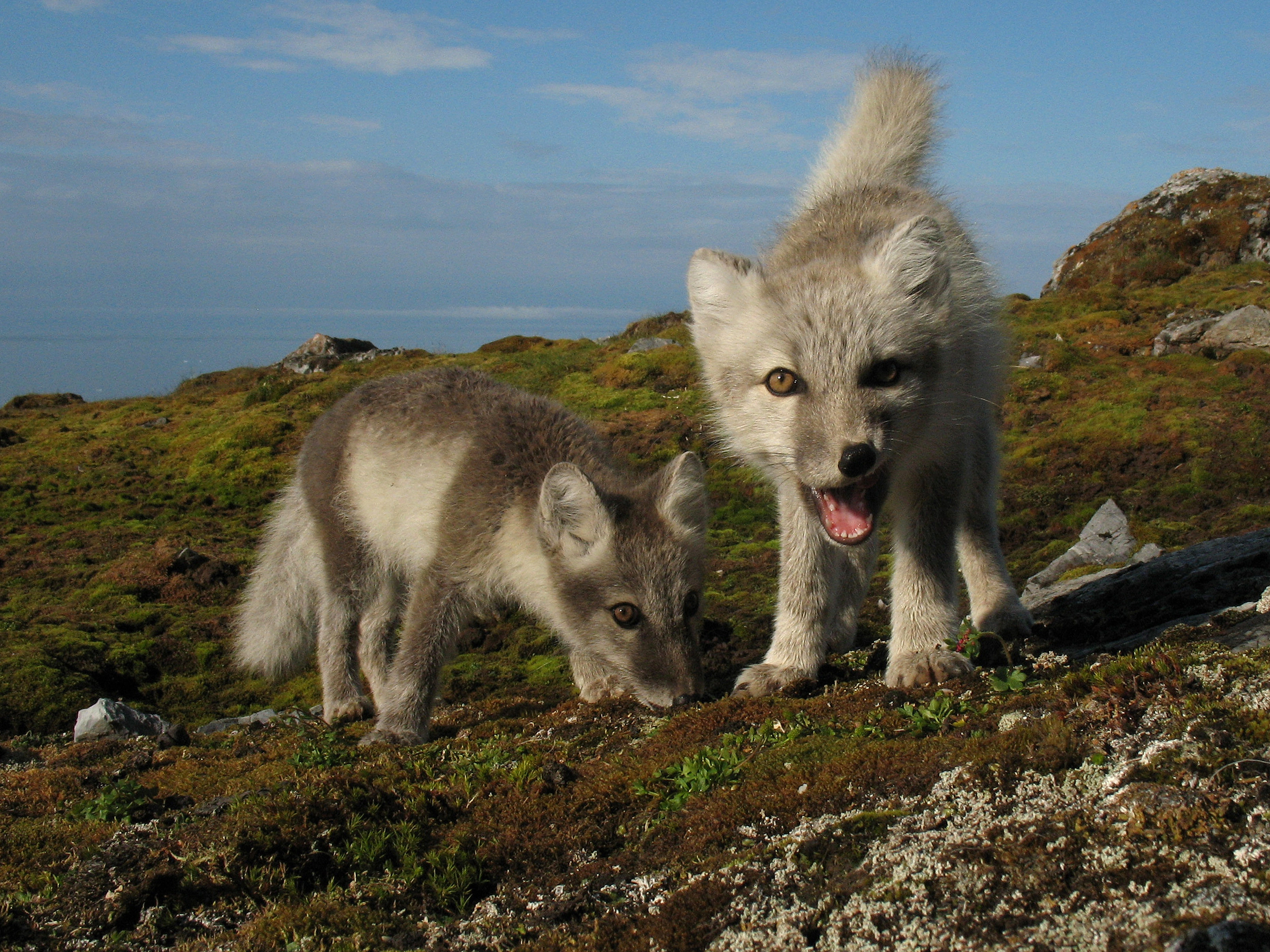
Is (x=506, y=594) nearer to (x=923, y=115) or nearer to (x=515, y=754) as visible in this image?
(x=515, y=754)

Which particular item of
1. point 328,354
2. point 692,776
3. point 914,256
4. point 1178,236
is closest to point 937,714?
point 692,776

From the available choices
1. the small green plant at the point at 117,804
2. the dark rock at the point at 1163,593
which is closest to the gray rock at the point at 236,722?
the small green plant at the point at 117,804

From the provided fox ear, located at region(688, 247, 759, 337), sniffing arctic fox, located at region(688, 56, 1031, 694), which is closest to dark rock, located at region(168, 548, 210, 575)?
sniffing arctic fox, located at region(688, 56, 1031, 694)

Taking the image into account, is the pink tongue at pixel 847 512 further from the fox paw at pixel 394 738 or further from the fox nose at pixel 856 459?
the fox paw at pixel 394 738

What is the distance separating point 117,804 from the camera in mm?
4273

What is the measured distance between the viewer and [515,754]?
4688 millimetres

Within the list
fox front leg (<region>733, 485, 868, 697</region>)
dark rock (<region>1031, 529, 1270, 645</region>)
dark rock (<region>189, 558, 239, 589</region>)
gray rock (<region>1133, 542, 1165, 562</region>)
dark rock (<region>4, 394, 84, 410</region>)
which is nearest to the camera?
dark rock (<region>1031, 529, 1270, 645</region>)

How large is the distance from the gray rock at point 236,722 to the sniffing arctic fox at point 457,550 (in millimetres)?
372

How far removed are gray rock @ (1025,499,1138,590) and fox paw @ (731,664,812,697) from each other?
14.3ft

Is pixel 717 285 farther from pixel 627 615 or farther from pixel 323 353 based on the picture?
pixel 323 353

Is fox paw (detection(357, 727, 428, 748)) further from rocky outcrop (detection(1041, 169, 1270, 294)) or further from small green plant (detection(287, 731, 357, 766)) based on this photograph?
rocky outcrop (detection(1041, 169, 1270, 294))

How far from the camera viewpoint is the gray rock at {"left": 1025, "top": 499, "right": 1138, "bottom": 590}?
897cm

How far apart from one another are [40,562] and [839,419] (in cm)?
1136

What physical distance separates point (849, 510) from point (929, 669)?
0.91 metres
